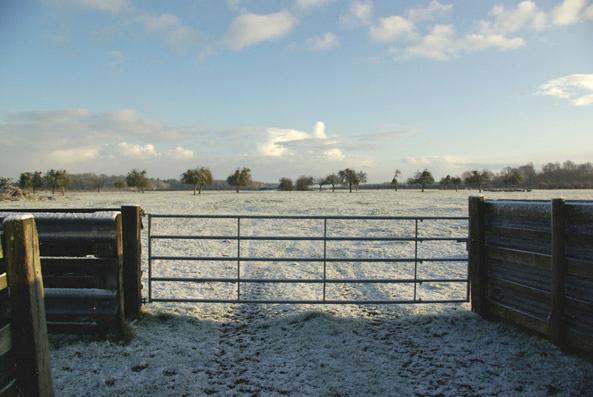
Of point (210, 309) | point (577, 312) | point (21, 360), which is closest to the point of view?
point (21, 360)

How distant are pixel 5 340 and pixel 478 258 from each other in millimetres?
5931

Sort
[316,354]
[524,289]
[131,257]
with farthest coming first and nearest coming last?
[131,257] → [524,289] → [316,354]

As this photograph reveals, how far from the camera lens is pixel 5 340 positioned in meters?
2.57

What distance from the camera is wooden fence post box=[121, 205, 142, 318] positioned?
5770 mm

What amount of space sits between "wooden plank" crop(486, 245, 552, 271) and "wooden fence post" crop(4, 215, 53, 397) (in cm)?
543

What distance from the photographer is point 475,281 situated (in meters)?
6.12

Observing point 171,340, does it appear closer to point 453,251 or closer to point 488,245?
point 488,245

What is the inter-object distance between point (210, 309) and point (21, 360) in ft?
13.1

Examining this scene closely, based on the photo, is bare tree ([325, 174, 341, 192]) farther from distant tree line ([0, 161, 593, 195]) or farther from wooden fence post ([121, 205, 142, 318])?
wooden fence post ([121, 205, 142, 318])

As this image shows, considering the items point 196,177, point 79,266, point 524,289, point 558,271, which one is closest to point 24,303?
point 79,266

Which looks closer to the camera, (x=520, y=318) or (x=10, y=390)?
(x=10, y=390)

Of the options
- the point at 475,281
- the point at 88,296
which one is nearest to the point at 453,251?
the point at 475,281

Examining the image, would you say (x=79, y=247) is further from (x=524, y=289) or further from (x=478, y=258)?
(x=524, y=289)

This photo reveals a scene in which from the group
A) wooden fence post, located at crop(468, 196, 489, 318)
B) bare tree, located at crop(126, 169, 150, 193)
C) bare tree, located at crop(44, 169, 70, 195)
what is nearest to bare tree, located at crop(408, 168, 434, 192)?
bare tree, located at crop(126, 169, 150, 193)
